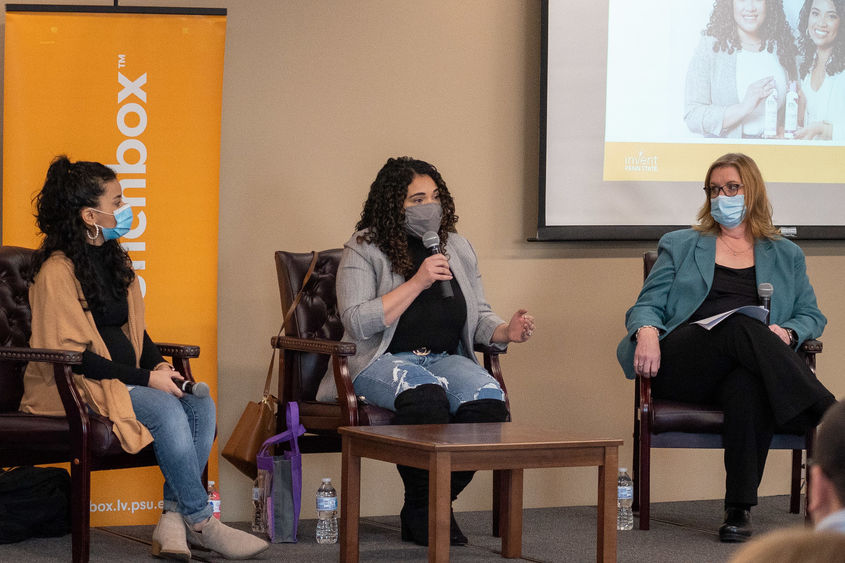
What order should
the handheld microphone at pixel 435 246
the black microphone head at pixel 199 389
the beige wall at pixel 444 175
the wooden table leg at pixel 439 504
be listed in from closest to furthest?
the wooden table leg at pixel 439 504
the black microphone head at pixel 199 389
the handheld microphone at pixel 435 246
the beige wall at pixel 444 175

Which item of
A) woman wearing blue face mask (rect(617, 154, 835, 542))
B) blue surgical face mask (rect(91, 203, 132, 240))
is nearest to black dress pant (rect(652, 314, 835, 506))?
woman wearing blue face mask (rect(617, 154, 835, 542))

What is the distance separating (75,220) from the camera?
3115mm

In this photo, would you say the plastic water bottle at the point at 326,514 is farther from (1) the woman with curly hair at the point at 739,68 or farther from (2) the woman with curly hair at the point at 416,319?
(1) the woman with curly hair at the point at 739,68

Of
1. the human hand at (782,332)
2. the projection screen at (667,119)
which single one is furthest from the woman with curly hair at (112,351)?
the human hand at (782,332)

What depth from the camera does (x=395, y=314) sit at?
330 cm

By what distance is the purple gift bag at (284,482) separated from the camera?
3319 mm

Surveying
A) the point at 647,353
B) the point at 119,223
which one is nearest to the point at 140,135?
the point at 119,223

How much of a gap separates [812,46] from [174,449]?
3.08m

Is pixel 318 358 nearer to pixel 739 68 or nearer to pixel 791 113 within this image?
pixel 739 68

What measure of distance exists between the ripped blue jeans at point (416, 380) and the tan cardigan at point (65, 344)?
0.71 metres

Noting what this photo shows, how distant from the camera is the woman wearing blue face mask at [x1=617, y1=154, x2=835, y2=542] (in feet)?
11.1

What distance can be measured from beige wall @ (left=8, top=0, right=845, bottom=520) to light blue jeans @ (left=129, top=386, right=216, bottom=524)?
0.89 m

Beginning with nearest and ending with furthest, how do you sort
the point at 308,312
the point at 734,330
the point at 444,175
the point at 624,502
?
the point at 734,330 < the point at 308,312 < the point at 624,502 < the point at 444,175

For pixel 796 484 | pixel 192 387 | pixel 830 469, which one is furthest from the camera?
pixel 796 484
